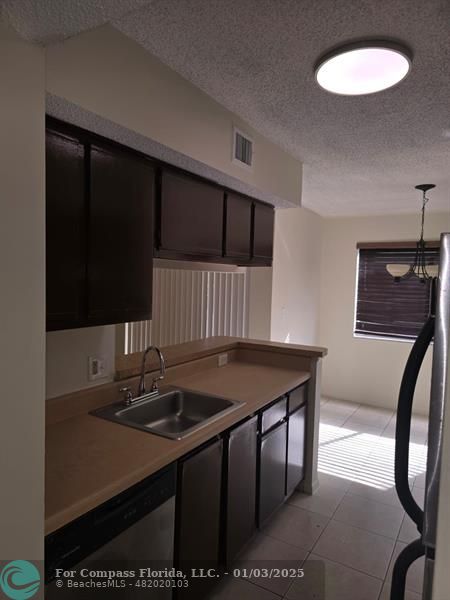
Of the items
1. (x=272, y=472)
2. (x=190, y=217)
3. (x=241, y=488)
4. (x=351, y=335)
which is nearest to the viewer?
(x=241, y=488)

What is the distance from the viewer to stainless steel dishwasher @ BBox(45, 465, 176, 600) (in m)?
1.18

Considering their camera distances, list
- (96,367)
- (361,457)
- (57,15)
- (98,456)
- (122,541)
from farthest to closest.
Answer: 1. (361,457)
2. (96,367)
3. (98,456)
4. (122,541)
5. (57,15)

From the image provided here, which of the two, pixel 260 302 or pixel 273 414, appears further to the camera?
pixel 260 302

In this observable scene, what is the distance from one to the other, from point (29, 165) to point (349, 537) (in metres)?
2.79

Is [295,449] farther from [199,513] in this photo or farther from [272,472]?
[199,513]

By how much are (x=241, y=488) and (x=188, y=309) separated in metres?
1.80

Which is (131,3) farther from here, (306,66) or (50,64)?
(306,66)

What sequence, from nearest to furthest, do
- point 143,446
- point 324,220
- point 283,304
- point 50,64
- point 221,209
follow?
point 50,64
point 143,446
point 221,209
point 283,304
point 324,220

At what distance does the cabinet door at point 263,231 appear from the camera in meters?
2.98

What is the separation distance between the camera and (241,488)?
2.12 metres

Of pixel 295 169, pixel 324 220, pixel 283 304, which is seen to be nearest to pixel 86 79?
pixel 295 169

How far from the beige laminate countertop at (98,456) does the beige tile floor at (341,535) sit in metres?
0.92

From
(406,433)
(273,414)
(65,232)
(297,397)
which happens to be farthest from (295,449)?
(65,232)

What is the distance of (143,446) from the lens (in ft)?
5.25
